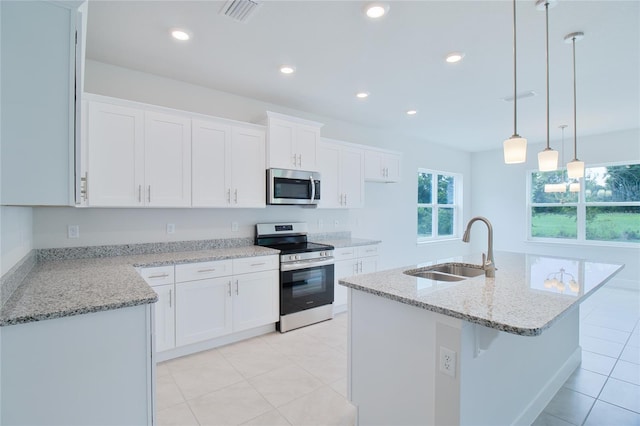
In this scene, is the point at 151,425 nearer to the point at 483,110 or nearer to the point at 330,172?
the point at 330,172

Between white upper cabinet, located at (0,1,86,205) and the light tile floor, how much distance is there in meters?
1.64

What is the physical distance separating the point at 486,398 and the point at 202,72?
3368mm

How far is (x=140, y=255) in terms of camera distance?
9.86 ft

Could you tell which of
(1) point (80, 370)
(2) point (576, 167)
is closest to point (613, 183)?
(2) point (576, 167)

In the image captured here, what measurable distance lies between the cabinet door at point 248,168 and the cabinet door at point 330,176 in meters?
0.84

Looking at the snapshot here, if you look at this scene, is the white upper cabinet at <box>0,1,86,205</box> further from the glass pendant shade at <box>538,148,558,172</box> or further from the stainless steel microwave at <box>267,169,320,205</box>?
the glass pendant shade at <box>538,148,558,172</box>

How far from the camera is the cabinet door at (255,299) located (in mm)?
3129

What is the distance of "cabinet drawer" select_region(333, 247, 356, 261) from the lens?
3.93 meters

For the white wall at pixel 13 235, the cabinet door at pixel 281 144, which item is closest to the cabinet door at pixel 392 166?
the cabinet door at pixel 281 144

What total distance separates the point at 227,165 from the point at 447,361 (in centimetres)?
268

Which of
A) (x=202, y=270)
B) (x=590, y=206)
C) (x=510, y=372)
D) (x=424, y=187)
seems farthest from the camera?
(x=424, y=187)

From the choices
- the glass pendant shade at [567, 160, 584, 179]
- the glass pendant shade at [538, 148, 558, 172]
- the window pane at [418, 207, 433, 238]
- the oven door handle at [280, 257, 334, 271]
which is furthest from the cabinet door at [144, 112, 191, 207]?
the window pane at [418, 207, 433, 238]

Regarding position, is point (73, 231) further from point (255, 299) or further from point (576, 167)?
point (576, 167)

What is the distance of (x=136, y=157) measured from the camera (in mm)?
2787
